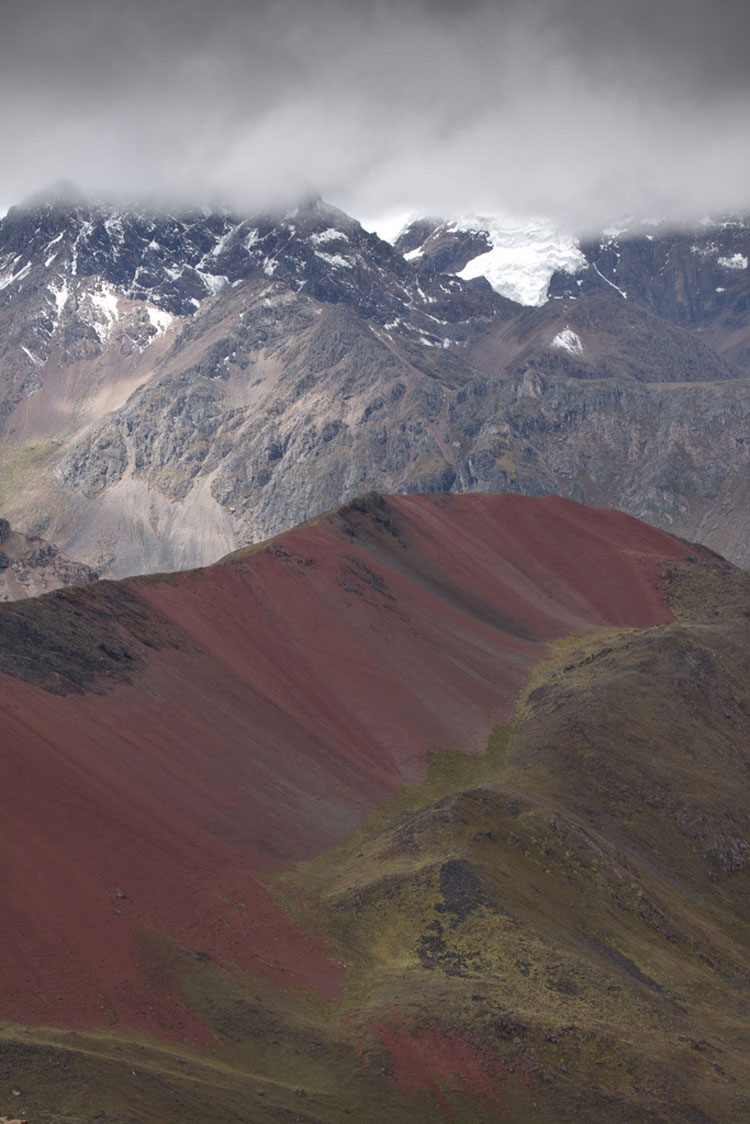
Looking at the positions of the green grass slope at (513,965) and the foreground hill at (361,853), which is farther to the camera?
the foreground hill at (361,853)

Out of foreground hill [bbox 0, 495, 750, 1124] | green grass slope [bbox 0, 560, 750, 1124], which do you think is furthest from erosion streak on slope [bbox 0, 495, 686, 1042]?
green grass slope [bbox 0, 560, 750, 1124]

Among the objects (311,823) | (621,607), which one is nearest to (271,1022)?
(311,823)

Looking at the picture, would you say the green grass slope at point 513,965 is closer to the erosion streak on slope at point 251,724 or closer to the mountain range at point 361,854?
the mountain range at point 361,854

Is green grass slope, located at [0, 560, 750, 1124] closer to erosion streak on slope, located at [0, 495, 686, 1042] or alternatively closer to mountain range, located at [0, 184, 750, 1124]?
mountain range, located at [0, 184, 750, 1124]

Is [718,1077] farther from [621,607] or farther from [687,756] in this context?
[621,607]

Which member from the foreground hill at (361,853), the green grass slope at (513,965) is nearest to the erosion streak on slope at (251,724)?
the foreground hill at (361,853)

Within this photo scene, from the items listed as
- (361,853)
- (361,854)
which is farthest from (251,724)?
(361,854)
